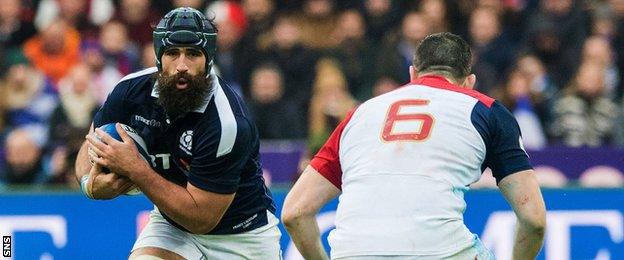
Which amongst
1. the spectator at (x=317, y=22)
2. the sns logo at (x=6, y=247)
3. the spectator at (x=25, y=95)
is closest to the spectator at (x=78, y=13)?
the spectator at (x=25, y=95)

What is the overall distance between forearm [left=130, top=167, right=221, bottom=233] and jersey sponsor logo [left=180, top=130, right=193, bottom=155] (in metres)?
0.19

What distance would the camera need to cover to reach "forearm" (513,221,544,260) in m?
5.68

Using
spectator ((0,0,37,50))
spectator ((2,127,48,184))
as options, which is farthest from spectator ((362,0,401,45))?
spectator ((2,127,48,184))

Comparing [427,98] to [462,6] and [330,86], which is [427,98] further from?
[462,6]

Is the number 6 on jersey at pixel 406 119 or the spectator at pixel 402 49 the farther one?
the spectator at pixel 402 49

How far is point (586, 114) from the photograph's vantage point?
42.7ft

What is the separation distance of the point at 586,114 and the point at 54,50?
5269 millimetres

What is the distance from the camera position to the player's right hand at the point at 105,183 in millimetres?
6219

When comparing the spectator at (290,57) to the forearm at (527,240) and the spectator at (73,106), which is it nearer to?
the spectator at (73,106)

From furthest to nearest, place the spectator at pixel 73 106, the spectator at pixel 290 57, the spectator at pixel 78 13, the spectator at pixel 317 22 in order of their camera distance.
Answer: the spectator at pixel 317 22
the spectator at pixel 78 13
the spectator at pixel 290 57
the spectator at pixel 73 106

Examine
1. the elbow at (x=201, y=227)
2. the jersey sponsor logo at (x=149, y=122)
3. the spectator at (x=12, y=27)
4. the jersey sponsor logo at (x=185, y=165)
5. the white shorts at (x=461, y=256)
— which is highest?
the jersey sponsor logo at (x=149, y=122)

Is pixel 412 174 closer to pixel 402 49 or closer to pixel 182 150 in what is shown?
pixel 182 150

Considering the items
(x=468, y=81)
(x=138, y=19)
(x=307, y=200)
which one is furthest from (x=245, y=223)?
(x=138, y=19)

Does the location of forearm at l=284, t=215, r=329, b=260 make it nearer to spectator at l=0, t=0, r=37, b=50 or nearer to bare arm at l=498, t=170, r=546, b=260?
bare arm at l=498, t=170, r=546, b=260
